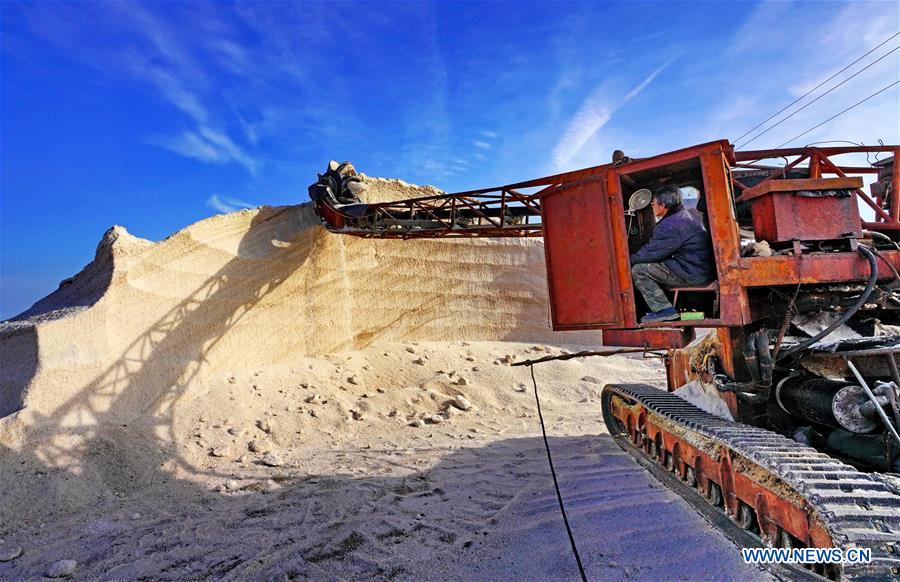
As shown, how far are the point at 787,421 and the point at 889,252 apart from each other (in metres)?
1.58

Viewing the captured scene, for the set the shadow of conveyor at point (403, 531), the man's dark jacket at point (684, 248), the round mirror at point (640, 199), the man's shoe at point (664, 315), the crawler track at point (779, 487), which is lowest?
the shadow of conveyor at point (403, 531)

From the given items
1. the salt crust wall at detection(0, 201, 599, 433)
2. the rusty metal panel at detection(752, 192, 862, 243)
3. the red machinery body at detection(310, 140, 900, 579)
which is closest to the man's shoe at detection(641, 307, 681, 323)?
the red machinery body at detection(310, 140, 900, 579)

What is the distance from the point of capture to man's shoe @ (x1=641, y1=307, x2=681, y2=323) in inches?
186

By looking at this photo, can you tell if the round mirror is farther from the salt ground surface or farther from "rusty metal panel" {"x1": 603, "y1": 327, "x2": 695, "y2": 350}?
the salt ground surface

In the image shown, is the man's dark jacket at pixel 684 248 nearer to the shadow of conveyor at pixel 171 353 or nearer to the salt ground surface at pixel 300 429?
the salt ground surface at pixel 300 429

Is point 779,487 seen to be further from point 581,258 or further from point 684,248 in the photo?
point 581,258

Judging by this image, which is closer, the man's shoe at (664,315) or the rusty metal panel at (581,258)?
→ the man's shoe at (664,315)

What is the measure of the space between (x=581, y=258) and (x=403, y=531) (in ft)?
9.52

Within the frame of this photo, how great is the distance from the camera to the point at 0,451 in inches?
223

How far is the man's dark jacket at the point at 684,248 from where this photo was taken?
453 cm

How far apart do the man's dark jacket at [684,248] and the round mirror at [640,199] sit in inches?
22.7

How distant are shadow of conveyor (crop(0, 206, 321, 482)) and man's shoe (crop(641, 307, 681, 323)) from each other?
5602mm

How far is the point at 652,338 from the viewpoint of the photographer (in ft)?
18.9

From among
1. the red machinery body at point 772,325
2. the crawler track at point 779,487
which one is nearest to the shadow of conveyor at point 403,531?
the crawler track at point 779,487
